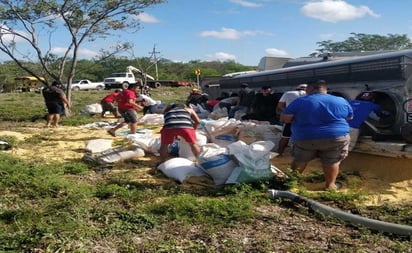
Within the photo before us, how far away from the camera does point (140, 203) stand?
16.7 ft

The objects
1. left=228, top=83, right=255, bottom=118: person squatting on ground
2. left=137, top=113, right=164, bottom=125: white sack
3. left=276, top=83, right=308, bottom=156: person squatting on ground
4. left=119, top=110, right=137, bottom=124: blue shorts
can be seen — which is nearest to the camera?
left=276, top=83, right=308, bottom=156: person squatting on ground

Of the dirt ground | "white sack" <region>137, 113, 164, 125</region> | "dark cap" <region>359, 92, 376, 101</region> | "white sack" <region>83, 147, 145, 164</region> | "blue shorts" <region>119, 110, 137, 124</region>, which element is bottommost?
the dirt ground

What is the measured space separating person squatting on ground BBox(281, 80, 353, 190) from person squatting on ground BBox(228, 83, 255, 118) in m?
5.08

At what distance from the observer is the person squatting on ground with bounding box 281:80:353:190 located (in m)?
5.71

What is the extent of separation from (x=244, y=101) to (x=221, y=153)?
5.38 meters

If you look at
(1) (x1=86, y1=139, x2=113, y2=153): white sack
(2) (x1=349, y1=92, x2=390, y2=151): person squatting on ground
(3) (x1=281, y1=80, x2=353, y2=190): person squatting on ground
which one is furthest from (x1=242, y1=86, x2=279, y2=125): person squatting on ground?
(3) (x1=281, y1=80, x2=353, y2=190): person squatting on ground

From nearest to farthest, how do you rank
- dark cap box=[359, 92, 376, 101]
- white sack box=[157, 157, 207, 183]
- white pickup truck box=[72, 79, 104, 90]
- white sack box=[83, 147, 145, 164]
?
white sack box=[157, 157, 207, 183]
dark cap box=[359, 92, 376, 101]
white sack box=[83, 147, 145, 164]
white pickup truck box=[72, 79, 104, 90]

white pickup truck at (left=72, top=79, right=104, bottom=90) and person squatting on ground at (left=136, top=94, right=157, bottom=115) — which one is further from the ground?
white pickup truck at (left=72, top=79, right=104, bottom=90)

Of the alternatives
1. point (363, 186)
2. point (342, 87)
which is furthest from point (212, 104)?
point (363, 186)

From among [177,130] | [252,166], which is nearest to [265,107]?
[177,130]

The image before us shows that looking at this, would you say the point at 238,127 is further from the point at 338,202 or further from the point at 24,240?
the point at 24,240

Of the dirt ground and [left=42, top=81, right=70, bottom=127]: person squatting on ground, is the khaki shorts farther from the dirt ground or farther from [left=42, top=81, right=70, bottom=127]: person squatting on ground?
[left=42, top=81, right=70, bottom=127]: person squatting on ground

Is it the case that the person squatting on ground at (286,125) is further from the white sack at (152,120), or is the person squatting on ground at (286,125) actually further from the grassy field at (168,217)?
the white sack at (152,120)

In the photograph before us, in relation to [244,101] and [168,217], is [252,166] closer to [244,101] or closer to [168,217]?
[168,217]
